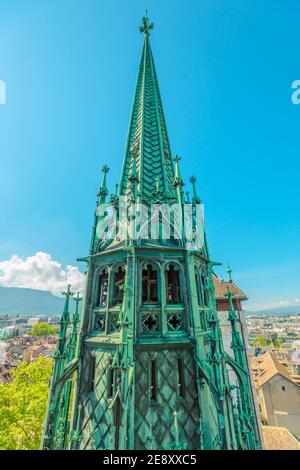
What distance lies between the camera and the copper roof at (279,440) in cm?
1881

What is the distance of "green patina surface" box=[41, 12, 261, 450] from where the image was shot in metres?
7.25

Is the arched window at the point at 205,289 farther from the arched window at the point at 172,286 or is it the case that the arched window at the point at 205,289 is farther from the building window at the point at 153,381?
the building window at the point at 153,381

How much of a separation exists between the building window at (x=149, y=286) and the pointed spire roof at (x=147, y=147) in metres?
3.72

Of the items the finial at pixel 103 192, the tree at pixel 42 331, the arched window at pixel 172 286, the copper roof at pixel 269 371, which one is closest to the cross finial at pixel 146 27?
the finial at pixel 103 192

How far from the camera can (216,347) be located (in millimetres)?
8312

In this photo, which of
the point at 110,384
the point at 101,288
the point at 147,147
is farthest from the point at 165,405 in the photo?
the point at 147,147

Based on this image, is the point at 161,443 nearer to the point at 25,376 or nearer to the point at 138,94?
the point at 25,376

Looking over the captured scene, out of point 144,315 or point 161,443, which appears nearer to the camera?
point 161,443

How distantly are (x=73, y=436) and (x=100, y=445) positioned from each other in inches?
40.7

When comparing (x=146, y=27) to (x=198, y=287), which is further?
(x=146, y=27)

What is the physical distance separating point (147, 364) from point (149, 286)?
3.36 m

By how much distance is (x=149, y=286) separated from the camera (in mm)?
10461

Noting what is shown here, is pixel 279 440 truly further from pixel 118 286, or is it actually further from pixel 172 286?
pixel 118 286
